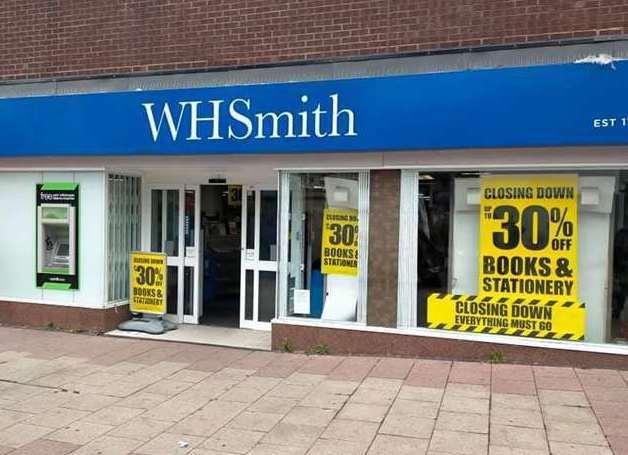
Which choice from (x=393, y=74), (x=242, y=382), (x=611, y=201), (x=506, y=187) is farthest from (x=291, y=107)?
(x=611, y=201)

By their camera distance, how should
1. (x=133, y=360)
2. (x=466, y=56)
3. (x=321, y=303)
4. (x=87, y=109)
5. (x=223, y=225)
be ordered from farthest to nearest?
(x=223, y=225) → (x=87, y=109) → (x=321, y=303) → (x=133, y=360) → (x=466, y=56)

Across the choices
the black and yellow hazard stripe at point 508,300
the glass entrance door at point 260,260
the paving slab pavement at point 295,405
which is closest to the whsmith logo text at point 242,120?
the glass entrance door at point 260,260

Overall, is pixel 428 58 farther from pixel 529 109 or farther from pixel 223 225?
pixel 223 225

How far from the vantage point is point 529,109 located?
639 centimetres

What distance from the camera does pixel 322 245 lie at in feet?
25.4

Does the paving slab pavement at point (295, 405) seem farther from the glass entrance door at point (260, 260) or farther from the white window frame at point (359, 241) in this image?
the glass entrance door at point (260, 260)

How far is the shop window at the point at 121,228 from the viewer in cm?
866

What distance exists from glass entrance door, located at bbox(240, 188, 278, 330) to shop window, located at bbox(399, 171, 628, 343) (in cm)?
221

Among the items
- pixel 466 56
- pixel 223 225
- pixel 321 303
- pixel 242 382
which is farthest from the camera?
pixel 223 225

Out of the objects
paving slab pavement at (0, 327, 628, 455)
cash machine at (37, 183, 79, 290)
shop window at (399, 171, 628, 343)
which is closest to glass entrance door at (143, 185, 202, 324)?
cash machine at (37, 183, 79, 290)

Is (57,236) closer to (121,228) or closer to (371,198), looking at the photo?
(121,228)

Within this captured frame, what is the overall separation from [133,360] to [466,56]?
499 centimetres

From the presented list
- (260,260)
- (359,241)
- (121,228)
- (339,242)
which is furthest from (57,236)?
(359,241)

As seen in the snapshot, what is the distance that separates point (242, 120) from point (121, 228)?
2614mm
